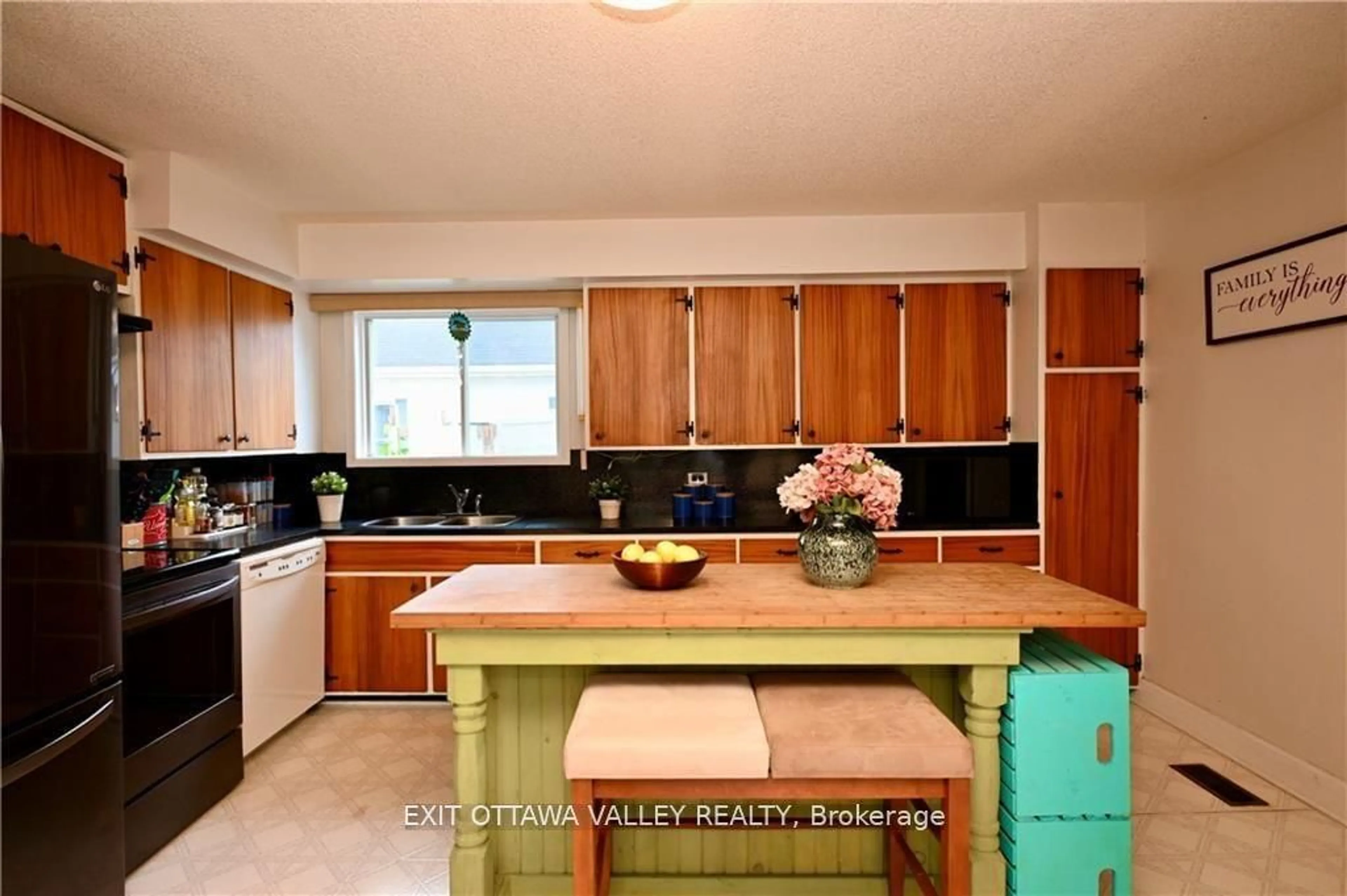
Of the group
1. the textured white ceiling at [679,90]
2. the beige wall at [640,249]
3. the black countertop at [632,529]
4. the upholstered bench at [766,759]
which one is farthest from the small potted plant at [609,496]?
the upholstered bench at [766,759]

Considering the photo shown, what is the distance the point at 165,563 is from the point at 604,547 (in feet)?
5.74

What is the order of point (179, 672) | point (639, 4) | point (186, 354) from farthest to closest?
point (186, 354)
point (179, 672)
point (639, 4)

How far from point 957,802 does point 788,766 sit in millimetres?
404

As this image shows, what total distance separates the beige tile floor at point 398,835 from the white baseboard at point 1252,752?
0.13 feet

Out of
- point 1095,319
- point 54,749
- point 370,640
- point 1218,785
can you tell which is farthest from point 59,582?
point 1095,319

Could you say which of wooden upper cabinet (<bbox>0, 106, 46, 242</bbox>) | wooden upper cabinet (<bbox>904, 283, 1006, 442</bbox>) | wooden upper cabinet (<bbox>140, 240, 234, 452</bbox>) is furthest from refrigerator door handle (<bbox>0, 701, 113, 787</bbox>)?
wooden upper cabinet (<bbox>904, 283, 1006, 442</bbox>)

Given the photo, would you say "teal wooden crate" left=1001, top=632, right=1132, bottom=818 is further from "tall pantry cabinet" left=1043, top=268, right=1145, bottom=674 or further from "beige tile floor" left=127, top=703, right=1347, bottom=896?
"tall pantry cabinet" left=1043, top=268, right=1145, bottom=674

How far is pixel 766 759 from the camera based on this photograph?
59.5 inches

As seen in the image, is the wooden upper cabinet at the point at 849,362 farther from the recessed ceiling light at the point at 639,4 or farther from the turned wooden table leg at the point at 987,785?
the recessed ceiling light at the point at 639,4

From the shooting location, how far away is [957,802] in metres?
1.56

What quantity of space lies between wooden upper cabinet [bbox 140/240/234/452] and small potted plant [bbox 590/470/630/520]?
1.76 m

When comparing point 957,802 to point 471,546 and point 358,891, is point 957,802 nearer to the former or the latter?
point 358,891

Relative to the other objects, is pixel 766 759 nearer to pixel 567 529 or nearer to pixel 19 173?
pixel 567 529

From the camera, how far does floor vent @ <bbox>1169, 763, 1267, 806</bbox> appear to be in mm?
2500
